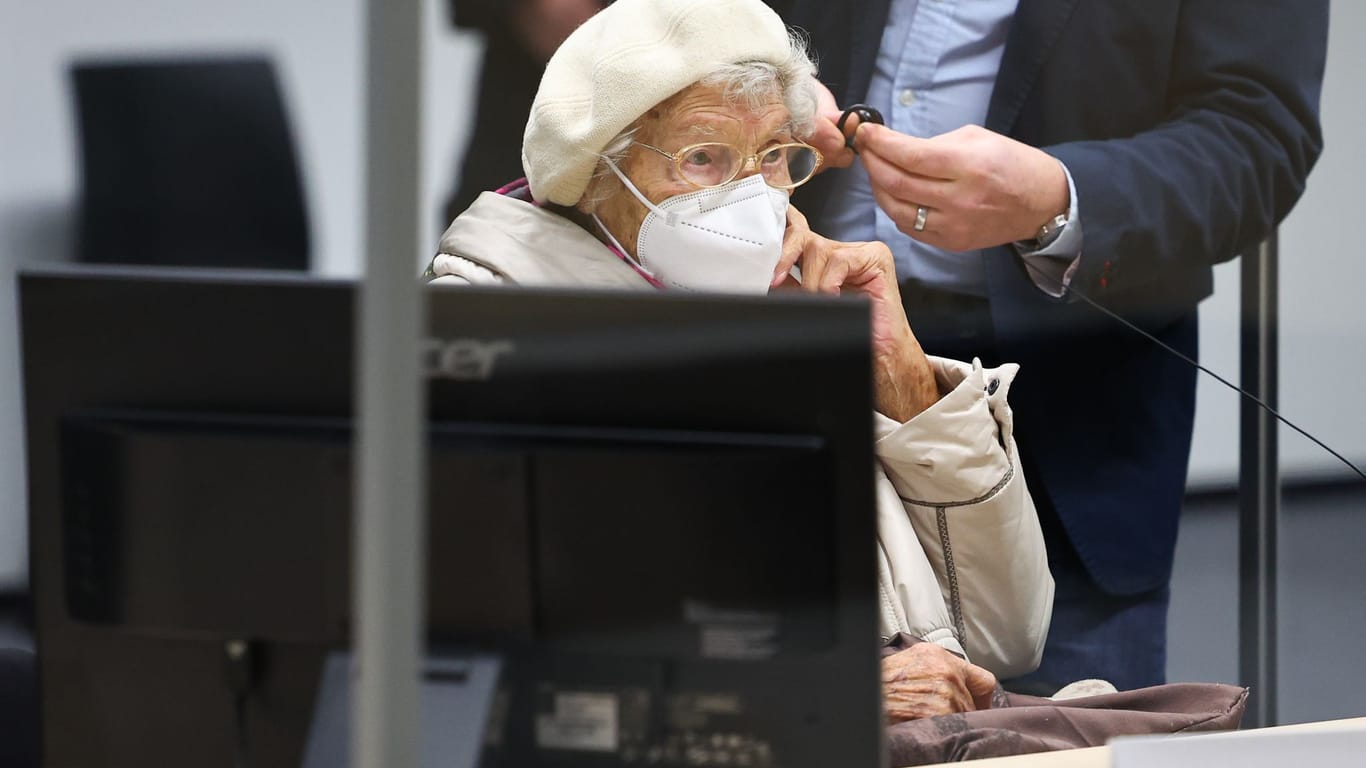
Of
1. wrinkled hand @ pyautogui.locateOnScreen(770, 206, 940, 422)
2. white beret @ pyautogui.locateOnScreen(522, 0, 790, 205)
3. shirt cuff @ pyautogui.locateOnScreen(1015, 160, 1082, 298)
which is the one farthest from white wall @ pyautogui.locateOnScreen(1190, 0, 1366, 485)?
white beret @ pyautogui.locateOnScreen(522, 0, 790, 205)

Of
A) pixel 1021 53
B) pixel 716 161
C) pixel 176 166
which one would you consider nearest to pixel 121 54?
pixel 176 166

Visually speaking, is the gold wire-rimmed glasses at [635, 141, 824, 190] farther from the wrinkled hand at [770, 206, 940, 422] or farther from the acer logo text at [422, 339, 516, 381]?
the acer logo text at [422, 339, 516, 381]

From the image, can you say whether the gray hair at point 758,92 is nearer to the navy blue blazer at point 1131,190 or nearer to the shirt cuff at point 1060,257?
the navy blue blazer at point 1131,190

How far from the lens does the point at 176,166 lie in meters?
2.31

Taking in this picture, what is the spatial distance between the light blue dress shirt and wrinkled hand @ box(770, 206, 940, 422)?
2.3 inches

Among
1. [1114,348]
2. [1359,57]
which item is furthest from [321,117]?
[1359,57]

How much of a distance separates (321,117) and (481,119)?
42 cm

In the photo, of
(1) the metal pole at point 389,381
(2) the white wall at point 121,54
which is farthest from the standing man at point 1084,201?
(1) the metal pole at point 389,381

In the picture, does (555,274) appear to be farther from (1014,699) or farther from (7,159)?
(7,159)

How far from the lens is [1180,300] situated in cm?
235

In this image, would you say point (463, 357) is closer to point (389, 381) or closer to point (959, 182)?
point (389, 381)

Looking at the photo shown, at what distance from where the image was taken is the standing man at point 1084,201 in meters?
2.19

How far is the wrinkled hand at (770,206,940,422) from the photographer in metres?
1.96

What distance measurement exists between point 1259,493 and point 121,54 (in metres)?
2.07
